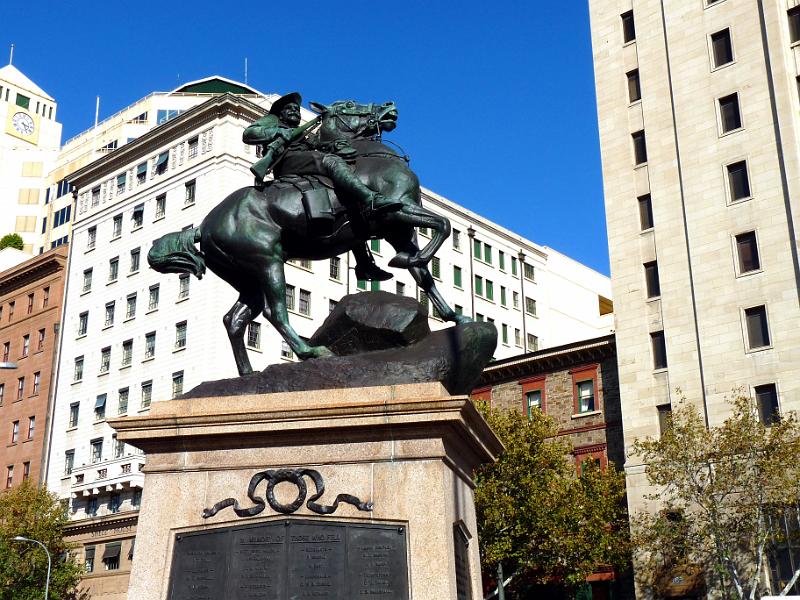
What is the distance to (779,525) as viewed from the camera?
4169 centimetres

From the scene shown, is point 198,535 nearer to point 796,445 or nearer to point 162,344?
point 796,445

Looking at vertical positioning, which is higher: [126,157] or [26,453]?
[126,157]

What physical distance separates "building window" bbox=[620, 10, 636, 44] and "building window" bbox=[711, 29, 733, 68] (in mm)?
5304

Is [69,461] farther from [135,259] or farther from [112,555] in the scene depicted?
[135,259]

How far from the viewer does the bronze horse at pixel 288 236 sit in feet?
39.3

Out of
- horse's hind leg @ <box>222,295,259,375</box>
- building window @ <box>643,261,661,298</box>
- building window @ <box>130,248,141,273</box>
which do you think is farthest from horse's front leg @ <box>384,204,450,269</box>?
building window @ <box>130,248,141,273</box>

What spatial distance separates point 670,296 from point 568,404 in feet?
32.1

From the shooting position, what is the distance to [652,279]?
5069 cm

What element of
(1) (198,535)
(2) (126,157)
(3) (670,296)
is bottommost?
(1) (198,535)

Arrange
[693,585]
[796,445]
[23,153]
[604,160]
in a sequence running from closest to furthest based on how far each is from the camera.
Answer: [796,445] → [693,585] → [604,160] → [23,153]

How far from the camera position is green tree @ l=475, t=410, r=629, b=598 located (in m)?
43.8

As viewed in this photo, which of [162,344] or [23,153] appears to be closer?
[162,344]

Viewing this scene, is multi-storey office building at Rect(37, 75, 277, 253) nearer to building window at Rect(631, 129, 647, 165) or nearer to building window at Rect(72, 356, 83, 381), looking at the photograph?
building window at Rect(72, 356, 83, 381)

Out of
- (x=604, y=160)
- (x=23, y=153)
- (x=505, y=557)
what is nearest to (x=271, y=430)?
(x=505, y=557)
